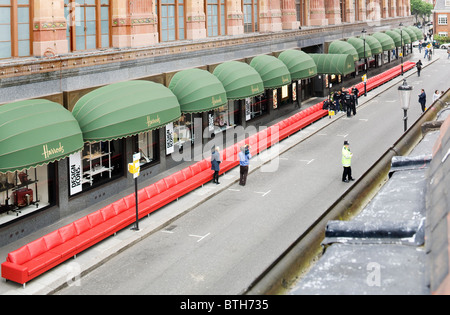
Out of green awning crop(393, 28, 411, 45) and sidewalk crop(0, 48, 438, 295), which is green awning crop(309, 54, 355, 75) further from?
green awning crop(393, 28, 411, 45)

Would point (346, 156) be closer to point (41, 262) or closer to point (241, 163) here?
point (241, 163)

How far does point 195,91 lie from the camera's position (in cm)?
2839

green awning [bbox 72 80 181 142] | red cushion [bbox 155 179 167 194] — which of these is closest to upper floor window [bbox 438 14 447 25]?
green awning [bbox 72 80 181 142]

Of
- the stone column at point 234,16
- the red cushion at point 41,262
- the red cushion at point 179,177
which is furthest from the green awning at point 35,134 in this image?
the stone column at point 234,16

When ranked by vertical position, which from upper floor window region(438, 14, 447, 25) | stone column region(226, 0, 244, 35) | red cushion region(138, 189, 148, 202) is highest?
upper floor window region(438, 14, 447, 25)

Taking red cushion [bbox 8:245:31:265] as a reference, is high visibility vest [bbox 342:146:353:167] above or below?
above

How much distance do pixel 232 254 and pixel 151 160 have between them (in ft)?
37.1

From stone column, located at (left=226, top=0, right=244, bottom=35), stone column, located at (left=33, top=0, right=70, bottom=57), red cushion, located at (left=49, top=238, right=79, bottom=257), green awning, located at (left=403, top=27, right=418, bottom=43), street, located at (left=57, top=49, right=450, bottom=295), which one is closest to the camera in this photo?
street, located at (left=57, top=49, right=450, bottom=295)

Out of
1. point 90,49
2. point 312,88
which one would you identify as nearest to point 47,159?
point 90,49

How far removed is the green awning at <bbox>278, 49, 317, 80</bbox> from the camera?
4125cm

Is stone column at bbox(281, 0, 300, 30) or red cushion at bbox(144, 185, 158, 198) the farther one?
stone column at bbox(281, 0, 300, 30)

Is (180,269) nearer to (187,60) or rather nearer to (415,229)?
(415,229)

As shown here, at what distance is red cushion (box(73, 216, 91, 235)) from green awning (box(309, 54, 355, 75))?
32731 mm

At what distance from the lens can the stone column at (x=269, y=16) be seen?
4044 cm
